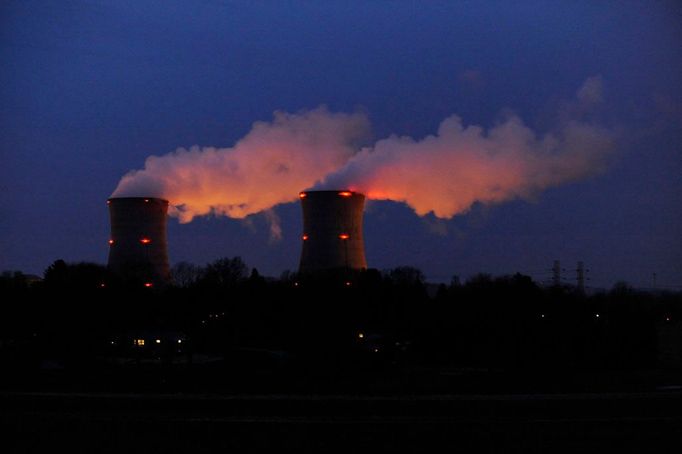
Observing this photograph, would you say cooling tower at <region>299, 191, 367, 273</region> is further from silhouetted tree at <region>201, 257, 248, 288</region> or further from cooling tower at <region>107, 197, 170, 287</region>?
silhouetted tree at <region>201, 257, 248, 288</region>

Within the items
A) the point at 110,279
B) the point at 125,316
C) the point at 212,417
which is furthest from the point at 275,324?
the point at 212,417

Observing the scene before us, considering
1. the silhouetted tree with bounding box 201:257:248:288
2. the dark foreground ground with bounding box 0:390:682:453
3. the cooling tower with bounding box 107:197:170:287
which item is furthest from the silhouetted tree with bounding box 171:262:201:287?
the dark foreground ground with bounding box 0:390:682:453

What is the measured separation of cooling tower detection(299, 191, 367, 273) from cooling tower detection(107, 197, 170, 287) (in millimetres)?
7368

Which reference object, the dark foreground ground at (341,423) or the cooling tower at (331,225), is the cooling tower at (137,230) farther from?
the dark foreground ground at (341,423)

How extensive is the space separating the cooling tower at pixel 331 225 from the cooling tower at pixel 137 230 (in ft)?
24.2

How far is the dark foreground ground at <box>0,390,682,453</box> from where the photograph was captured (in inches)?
320

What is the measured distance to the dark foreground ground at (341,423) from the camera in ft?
26.7

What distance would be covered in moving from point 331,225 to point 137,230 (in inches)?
366

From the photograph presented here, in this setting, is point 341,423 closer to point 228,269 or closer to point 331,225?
point 331,225

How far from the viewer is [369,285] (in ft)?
119

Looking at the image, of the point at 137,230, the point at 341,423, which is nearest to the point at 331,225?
the point at 137,230

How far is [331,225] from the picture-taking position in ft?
110

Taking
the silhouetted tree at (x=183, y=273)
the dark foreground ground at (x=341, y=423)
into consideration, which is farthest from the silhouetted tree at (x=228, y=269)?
the dark foreground ground at (x=341, y=423)

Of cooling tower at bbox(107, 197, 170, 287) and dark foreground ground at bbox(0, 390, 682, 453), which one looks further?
cooling tower at bbox(107, 197, 170, 287)
